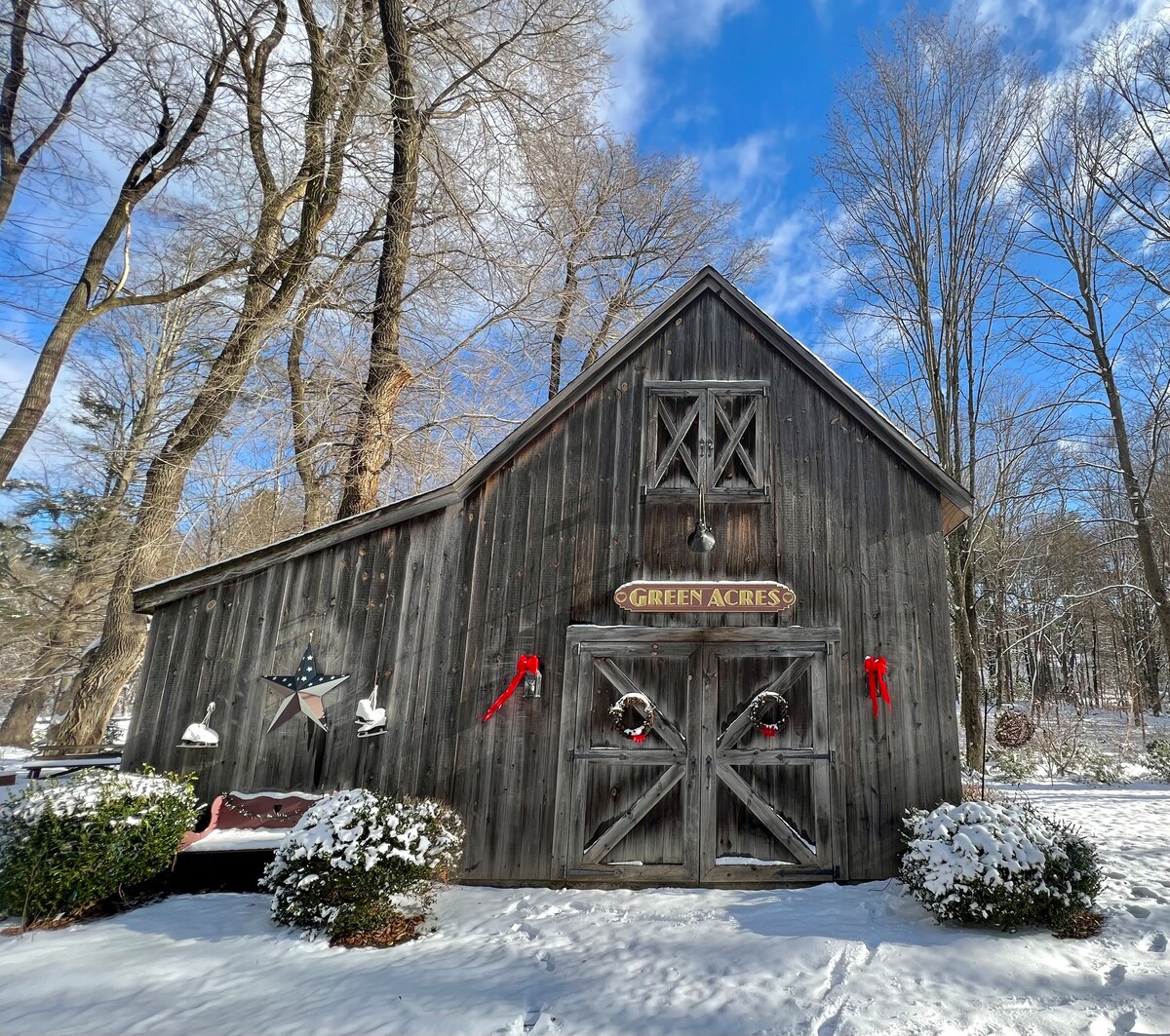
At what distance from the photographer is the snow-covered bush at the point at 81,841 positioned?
17.6 feet

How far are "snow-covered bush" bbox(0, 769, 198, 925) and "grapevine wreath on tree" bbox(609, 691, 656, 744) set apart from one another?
435cm

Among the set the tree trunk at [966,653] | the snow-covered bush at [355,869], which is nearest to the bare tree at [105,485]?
the snow-covered bush at [355,869]

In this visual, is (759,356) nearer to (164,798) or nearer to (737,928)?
(737,928)

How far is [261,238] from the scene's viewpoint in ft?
38.8

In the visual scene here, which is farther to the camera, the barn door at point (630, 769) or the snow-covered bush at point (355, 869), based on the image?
the barn door at point (630, 769)

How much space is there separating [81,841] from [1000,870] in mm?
7624

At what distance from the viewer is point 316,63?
1140cm

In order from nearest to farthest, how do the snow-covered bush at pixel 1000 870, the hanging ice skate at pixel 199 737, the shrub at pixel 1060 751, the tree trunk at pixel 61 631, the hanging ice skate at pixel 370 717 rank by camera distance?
the snow-covered bush at pixel 1000 870 → the hanging ice skate at pixel 199 737 → the hanging ice skate at pixel 370 717 → the tree trunk at pixel 61 631 → the shrub at pixel 1060 751

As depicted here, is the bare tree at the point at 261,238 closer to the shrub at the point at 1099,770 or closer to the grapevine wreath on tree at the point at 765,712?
the grapevine wreath on tree at the point at 765,712

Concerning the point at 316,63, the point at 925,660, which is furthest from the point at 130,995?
the point at 316,63

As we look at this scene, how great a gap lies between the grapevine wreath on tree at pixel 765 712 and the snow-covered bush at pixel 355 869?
348 centimetres

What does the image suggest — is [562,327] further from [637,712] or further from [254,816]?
[254,816]

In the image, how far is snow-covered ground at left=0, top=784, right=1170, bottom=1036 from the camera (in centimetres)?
398

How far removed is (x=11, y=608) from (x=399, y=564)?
42.8 ft
